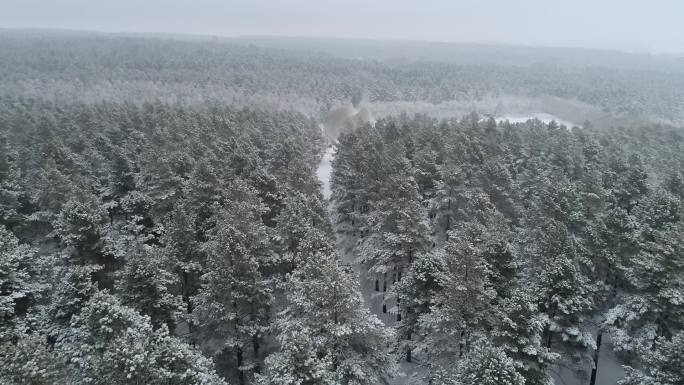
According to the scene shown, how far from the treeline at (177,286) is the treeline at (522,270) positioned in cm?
433

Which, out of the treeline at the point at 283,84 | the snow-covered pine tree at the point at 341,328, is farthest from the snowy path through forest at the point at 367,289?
the treeline at the point at 283,84

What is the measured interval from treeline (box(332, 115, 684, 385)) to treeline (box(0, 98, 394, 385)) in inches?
170

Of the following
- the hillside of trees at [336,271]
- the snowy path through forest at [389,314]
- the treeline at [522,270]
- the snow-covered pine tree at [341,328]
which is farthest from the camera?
the snowy path through forest at [389,314]

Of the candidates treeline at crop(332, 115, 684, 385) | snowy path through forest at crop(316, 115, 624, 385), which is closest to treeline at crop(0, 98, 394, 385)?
treeline at crop(332, 115, 684, 385)

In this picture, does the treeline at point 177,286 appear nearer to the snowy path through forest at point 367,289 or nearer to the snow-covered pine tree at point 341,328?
the snow-covered pine tree at point 341,328

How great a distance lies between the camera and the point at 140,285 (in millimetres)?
A: 19516

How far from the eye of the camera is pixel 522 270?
26469mm

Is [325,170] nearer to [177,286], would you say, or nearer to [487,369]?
[177,286]

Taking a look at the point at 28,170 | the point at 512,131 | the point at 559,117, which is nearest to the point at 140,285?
the point at 28,170

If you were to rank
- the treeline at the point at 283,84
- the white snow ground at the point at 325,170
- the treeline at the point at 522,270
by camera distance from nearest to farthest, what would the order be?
the treeline at the point at 522,270
the white snow ground at the point at 325,170
the treeline at the point at 283,84

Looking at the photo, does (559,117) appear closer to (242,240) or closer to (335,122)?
(335,122)

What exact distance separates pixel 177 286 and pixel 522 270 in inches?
840

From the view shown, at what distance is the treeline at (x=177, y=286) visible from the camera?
15555 mm

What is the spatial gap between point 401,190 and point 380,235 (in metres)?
3.78
